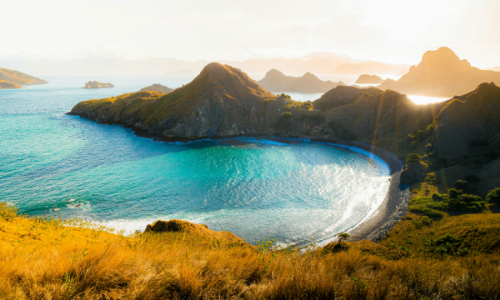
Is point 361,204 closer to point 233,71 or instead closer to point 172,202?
point 172,202

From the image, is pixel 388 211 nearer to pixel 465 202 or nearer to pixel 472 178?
pixel 465 202

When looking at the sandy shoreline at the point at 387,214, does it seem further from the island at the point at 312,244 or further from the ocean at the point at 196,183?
the ocean at the point at 196,183

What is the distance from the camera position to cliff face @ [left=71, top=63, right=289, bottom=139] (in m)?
91.8

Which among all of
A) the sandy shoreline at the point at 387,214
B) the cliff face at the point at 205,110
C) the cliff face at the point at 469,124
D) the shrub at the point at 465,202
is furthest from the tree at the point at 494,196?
the cliff face at the point at 205,110

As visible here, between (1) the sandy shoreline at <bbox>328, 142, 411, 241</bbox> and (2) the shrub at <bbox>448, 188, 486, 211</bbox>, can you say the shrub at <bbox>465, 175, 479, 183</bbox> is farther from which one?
(1) the sandy shoreline at <bbox>328, 142, 411, 241</bbox>

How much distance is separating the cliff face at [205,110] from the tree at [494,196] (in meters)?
73.5

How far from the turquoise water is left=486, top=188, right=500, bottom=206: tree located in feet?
52.2

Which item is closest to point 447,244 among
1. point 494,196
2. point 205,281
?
point 494,196

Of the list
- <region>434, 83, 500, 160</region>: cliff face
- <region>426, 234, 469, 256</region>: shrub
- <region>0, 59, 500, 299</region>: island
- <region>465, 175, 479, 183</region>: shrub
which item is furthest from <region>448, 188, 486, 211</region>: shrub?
<region>434, 83, 500, 160</region>: cliff face

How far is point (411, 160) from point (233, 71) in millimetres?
98626

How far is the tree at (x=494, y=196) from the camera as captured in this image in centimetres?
3403

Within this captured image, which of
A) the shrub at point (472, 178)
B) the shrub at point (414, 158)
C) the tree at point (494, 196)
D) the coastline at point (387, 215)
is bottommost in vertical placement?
the coastline at point (387, 215)

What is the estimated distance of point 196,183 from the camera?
1950 inches

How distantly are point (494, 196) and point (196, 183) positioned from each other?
55459mm
